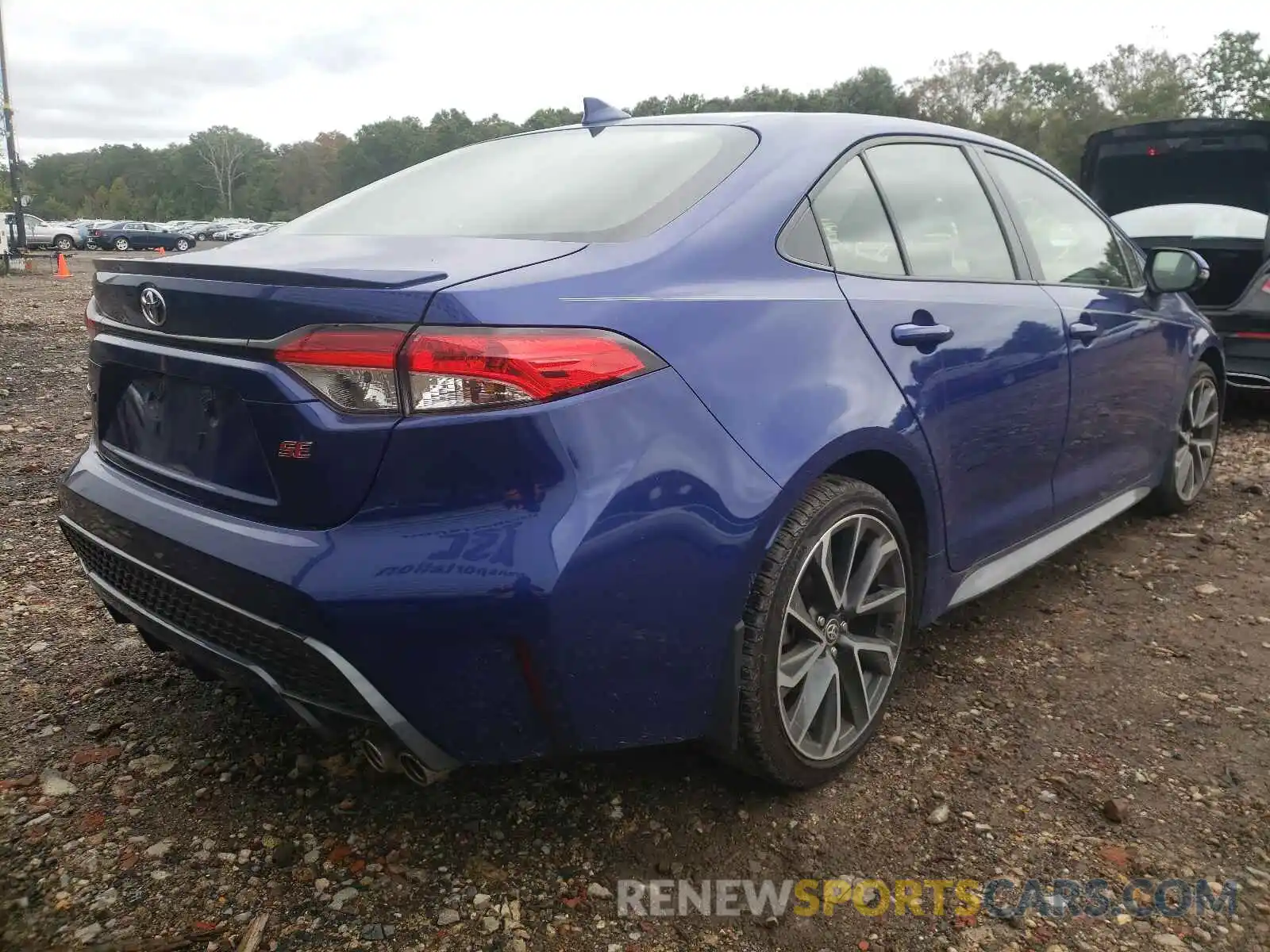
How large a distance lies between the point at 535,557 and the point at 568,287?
0.49 meters

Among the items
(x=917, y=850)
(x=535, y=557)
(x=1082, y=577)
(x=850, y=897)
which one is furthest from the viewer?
(x=1082, y=577)

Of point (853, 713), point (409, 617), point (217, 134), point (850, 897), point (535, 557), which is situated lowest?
point (850, 897)

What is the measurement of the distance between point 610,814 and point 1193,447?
3433 mm

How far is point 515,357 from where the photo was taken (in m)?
1.69

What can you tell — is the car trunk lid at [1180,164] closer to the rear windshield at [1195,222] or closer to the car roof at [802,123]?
the rear windshield at [1195,222]

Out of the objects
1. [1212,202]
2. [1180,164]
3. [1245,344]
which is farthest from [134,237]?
[1245,344]

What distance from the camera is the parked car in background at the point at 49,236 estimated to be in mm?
36969

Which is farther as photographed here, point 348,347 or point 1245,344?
point 1245,344

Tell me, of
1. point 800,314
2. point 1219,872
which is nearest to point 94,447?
point 800,314

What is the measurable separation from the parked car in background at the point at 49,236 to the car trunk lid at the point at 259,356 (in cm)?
4073

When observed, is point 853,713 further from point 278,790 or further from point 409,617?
point 278,790

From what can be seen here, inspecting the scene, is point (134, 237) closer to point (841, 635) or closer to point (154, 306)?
point (154, 306)

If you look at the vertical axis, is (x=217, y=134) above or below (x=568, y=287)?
above

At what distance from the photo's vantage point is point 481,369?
66.3 inches
